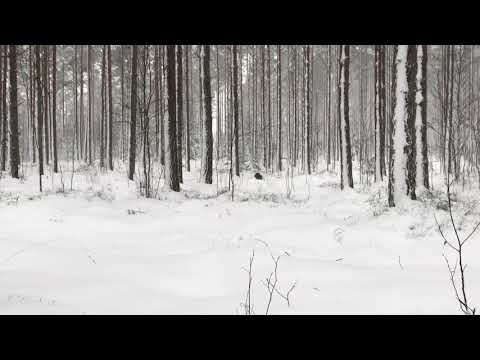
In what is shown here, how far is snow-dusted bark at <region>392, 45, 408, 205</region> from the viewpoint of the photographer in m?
7.43

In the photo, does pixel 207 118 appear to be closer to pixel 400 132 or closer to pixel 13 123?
pixel 13 123

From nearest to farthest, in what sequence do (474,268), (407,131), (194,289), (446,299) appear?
(446,299), (194,289), (474,268), (407,131)

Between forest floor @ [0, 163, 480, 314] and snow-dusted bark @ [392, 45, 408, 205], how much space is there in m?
0.47

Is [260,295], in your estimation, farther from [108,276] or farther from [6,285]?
[6,285]

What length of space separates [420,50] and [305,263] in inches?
313

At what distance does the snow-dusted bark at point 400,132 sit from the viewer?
743 cm

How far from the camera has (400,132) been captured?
7484 millimetres

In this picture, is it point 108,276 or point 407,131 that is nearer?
point 108,276

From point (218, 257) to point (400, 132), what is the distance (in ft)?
16.0

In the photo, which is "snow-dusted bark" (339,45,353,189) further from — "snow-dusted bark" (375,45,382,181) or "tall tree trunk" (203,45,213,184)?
"tall tree trunk" (203,45,213,184)

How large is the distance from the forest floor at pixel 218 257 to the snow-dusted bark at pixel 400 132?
1.55 feet

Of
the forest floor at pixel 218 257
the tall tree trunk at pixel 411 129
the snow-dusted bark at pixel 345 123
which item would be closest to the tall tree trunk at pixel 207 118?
the snow-dusted bark at pixel 345 123

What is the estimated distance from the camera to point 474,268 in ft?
12.9
